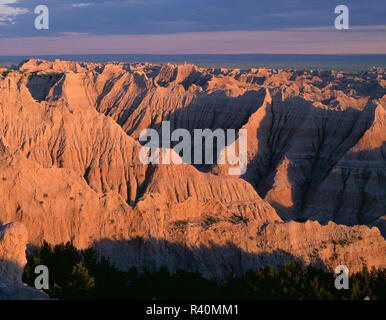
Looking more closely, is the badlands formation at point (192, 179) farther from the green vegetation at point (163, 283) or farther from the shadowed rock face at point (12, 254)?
the green vegetation at point (163, 283)

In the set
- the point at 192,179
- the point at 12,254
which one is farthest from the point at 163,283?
the point at 192,179

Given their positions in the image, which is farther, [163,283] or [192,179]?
[192,179]

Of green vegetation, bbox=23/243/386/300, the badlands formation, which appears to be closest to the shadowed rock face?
the badlands formation

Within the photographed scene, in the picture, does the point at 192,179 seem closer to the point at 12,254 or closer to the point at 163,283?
the point at 163,283

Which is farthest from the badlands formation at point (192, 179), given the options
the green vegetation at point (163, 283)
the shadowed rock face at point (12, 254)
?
the green vegetation at point (163, 283)

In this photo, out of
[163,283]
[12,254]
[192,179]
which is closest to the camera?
[12,254]

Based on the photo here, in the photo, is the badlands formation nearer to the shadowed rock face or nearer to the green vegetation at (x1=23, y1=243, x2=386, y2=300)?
the shadowed rock face
